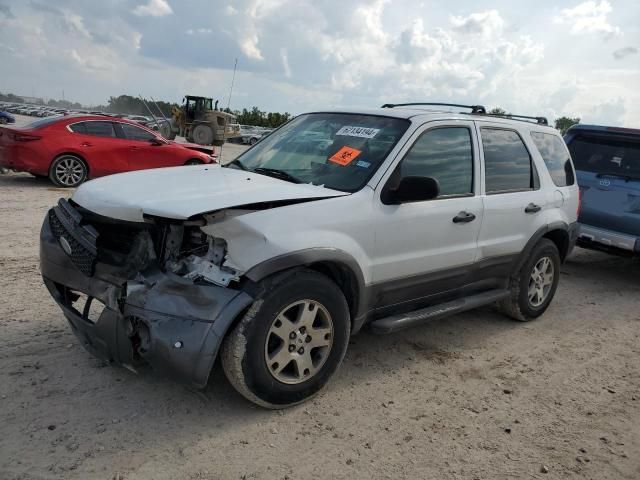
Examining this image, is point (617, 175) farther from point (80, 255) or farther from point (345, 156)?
point (80, 255)

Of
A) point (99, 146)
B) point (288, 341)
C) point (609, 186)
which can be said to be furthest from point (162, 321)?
point (99, 146)

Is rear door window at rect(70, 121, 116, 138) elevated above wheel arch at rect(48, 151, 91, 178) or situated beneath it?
elevated above

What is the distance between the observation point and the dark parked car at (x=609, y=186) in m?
7.00

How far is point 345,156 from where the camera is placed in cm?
398

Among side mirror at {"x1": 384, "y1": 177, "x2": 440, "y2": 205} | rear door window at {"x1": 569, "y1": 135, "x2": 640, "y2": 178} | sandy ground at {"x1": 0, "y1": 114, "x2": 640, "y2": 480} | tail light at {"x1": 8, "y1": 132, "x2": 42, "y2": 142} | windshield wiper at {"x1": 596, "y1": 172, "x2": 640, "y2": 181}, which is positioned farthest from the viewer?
tail light at {"x1": 8, "y1": 132, "x2": 42, "y2": 142}

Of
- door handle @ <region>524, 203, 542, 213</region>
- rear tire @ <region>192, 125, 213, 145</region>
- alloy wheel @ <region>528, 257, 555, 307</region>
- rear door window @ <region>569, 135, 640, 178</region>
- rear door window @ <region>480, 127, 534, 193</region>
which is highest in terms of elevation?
rear door window @ <region>569, 135, 640, 178</region>

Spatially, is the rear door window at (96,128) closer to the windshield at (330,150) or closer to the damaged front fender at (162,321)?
the windshield at (330,150)

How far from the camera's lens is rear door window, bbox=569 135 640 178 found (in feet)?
24.1

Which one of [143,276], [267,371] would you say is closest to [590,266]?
[267,371]

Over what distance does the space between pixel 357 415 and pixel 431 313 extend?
42.7 inches

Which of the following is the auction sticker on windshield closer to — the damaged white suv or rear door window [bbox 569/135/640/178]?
the damaged white suv

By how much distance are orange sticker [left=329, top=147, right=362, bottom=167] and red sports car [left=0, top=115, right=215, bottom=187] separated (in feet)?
27.8

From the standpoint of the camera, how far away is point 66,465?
278cm

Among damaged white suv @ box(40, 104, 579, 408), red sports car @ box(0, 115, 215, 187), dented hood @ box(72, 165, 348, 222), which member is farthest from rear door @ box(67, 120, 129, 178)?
dented hood @ box(72, 165, 348, 222)
